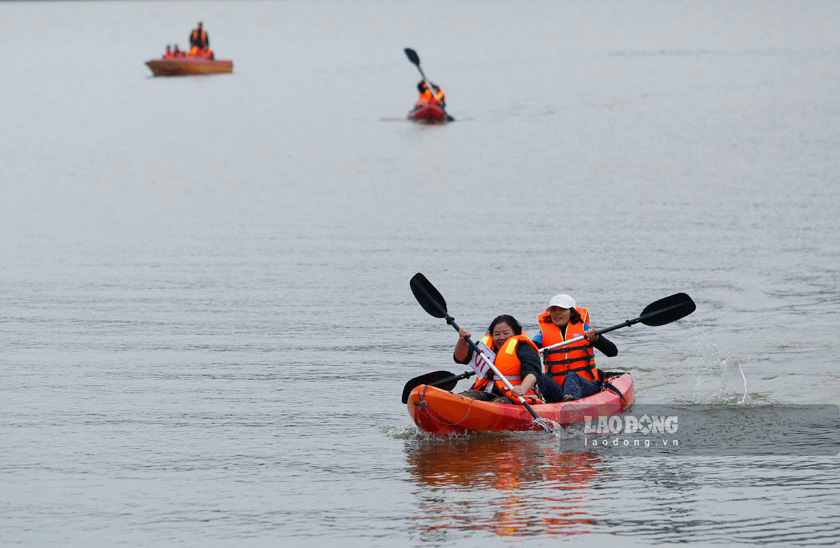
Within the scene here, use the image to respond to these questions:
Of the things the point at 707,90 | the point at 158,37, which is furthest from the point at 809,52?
the point at 158,37

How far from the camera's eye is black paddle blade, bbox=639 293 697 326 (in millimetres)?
14766

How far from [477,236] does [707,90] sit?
28.5 m

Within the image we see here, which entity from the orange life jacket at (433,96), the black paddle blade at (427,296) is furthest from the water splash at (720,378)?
the orange life jacket at (433,96)

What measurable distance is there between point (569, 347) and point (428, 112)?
2933 centimetres

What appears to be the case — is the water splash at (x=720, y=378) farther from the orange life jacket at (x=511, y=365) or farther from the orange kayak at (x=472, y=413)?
the orange life jacket at (x=511, y=365)

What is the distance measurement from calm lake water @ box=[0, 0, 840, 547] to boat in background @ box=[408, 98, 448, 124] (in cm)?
90

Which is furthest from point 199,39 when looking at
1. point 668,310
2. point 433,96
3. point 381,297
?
point 668,310

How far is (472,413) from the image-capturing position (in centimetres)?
1306

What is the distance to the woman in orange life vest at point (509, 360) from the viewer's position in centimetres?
1334

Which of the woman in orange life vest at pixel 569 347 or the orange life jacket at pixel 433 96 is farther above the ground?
the orange life jacket at pixel 433 96

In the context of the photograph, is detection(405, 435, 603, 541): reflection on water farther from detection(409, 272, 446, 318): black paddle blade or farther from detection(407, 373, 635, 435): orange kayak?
detection(409, 272, 446, 318): black paddle blade

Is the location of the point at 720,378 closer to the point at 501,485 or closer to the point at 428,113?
the point at 501,485

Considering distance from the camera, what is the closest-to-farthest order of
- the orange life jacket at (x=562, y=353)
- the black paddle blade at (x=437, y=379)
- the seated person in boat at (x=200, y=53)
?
the black paddle blade at (x=437, y=379)
the orange life jacket at (x=562, y=353)
the seated person in boat at (x=200, y=53)

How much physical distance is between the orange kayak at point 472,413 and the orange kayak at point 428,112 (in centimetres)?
2971
